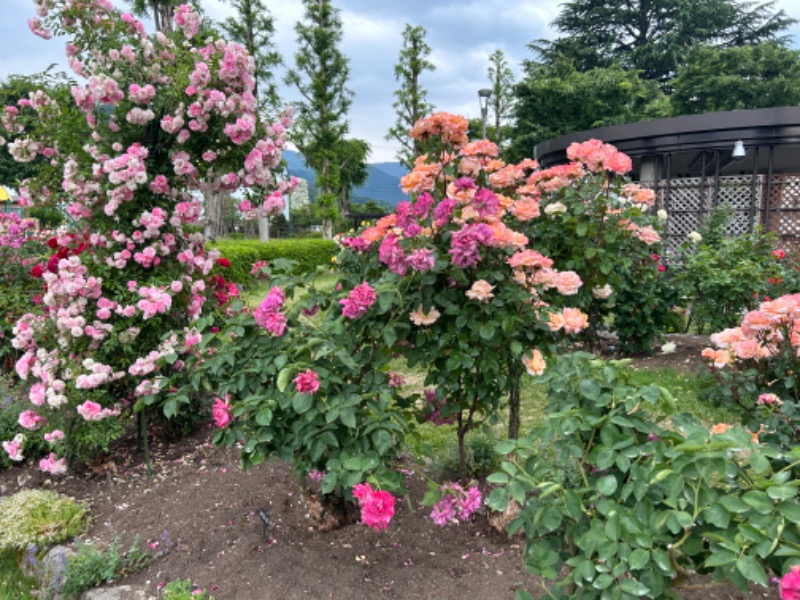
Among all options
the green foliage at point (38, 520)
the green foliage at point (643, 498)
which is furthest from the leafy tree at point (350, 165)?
the green foliage at point (643, 498)

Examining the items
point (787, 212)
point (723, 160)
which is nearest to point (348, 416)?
point (787, 212)

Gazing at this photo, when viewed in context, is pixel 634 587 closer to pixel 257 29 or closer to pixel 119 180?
pixel 119 180

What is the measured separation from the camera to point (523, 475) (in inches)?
48.6

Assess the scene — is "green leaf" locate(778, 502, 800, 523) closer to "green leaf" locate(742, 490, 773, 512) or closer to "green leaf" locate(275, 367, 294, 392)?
"green leaf" locate(742, 490, 773, 512)

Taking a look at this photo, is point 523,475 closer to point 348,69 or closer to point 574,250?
point 574,250

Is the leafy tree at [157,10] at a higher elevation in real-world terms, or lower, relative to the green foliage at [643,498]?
higher

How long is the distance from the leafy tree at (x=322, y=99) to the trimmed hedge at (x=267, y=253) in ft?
14.8

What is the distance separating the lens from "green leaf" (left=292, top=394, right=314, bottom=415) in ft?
5.28

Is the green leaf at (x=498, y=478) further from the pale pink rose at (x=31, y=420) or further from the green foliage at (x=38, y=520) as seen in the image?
the pale pink rose at (x=31, y=420)

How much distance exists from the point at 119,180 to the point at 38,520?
5.16ft

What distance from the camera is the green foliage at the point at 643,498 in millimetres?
985

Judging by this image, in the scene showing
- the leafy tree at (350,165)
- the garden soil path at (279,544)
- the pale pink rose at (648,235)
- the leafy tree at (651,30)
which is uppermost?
the leafy tree at (651,30)

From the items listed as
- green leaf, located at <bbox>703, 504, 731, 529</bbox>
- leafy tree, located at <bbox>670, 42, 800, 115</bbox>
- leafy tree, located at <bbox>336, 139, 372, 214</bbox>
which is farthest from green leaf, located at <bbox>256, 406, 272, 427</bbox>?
leafy tree, located at <bbox>670, 42, 800, 115</bbox>

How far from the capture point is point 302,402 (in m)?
1.63
